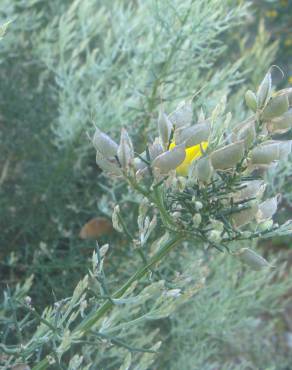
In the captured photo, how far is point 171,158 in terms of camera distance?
2.78ft

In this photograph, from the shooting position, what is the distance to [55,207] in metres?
1.91

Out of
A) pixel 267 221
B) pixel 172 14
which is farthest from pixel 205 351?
pixel 267 221

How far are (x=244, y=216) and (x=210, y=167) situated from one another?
10 cm

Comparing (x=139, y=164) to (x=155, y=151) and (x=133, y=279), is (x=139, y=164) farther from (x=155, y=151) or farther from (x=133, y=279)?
(x=133, y=279)

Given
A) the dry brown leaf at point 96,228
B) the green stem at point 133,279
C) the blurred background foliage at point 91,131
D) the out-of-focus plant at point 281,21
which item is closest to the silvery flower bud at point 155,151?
the green stem at point 133,279

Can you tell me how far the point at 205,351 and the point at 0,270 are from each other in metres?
0.60

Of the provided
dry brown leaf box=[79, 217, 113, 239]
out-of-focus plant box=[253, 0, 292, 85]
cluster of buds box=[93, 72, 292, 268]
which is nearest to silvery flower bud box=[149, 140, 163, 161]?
cluster of buds box=[93, 72, 292, 268]

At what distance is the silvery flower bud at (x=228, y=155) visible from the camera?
0.84m

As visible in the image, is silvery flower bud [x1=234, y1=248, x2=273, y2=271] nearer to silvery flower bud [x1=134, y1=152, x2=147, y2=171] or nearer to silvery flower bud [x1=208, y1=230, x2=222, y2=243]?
silvery flower bud [x1=208, y1=230, x2=222, y2=243]

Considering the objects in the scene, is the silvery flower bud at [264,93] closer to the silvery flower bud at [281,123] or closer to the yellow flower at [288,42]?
the silvery flower bud at [281,123]

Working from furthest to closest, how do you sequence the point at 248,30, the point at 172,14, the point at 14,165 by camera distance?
the point at 248,30 < the point at 14,165 < the point at 172,14

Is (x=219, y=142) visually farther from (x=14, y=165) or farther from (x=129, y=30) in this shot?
(x=14, y=165)

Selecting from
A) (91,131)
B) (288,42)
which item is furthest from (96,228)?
(288,42)

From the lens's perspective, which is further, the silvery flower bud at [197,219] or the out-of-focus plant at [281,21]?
the out-of-focus plant at [281,21]
